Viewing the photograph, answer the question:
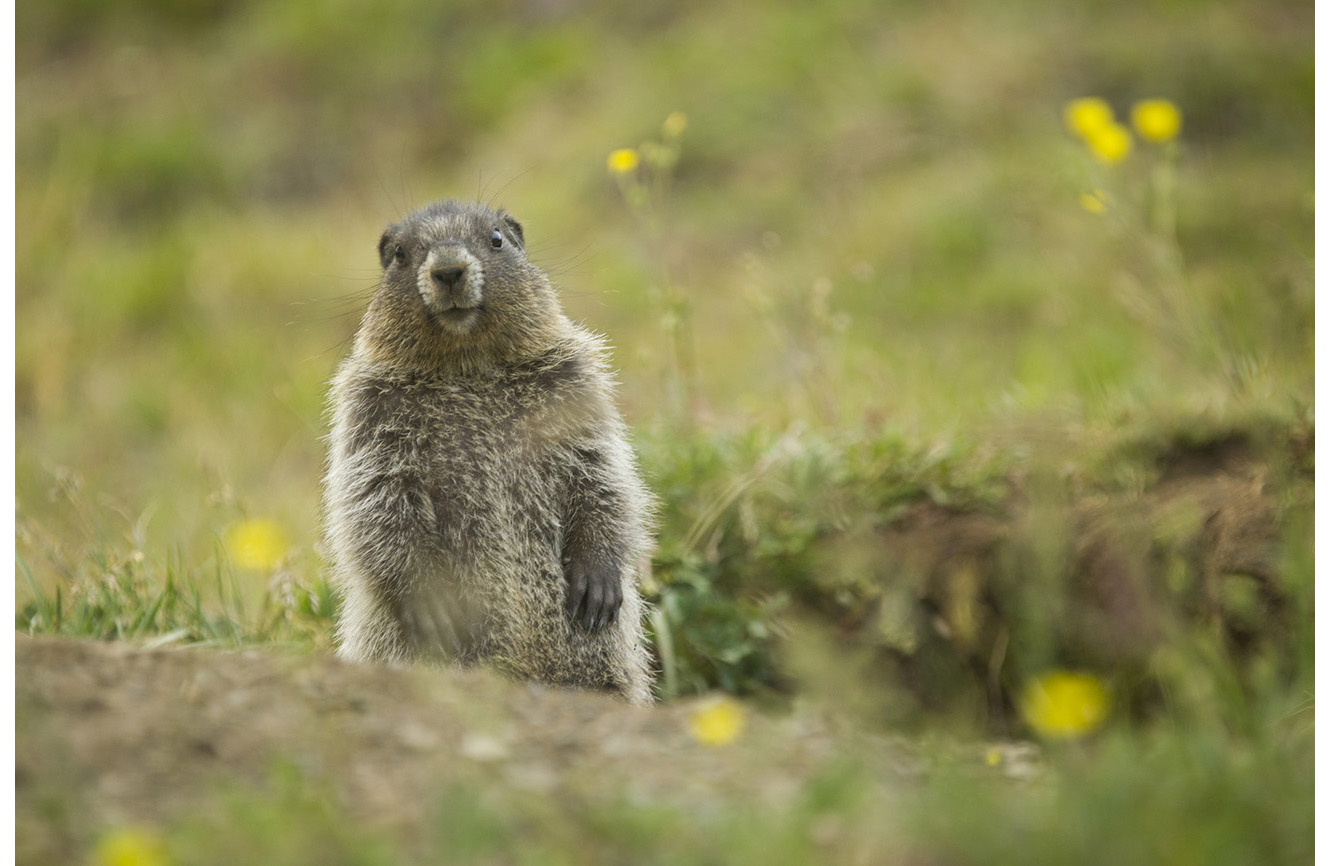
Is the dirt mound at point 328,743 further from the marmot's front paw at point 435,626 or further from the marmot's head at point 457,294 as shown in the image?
the marmot's head at point 457,294

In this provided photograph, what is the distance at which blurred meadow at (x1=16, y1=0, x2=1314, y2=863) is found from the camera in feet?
12.8

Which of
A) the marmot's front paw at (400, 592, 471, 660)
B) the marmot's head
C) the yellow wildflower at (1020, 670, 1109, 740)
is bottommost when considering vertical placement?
the marmot's front paw at (400, 592, 471, 660)

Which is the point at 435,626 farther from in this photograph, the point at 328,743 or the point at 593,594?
the point at 328,743

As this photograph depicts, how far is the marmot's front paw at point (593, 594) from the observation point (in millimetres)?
3785

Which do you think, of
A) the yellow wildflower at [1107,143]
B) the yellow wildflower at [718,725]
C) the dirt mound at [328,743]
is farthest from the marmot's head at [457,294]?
the yellow wildflower at [1107,143]

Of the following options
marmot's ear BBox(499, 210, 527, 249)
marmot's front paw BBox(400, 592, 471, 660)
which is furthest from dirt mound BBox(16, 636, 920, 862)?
marmot's ear BBox(499, 210, 527, 249)

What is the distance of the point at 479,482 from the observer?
12.4 ft

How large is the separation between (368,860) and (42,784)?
2.47 feet

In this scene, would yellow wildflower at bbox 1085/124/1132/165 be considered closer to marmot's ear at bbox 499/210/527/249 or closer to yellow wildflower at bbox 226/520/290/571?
marmot's ear at bbox 499/210/527/249

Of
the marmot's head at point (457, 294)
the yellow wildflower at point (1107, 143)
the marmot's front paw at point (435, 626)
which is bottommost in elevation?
the marmot's front paw at point (435, 626)

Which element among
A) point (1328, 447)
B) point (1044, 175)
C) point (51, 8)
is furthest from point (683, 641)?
point (51, 8)

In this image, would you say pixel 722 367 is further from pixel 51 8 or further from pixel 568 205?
pixel 51 8

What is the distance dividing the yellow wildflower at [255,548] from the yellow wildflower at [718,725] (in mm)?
2023

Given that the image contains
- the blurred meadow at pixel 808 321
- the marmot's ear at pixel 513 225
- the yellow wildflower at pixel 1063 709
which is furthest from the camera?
the marmot's ear at pixel 513 225
